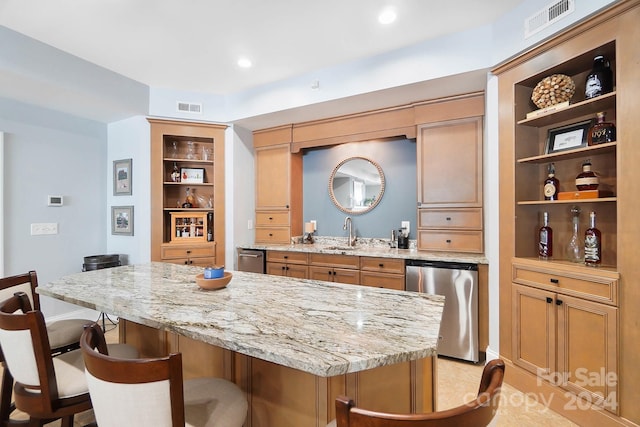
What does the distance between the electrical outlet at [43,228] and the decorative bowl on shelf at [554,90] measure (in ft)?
16.5

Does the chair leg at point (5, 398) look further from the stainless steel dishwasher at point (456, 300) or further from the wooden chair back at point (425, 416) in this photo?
the stainless steel dishwasher at point (456, 300)

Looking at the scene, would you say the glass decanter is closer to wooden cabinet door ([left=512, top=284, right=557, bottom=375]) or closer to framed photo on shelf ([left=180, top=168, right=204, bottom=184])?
wooden cabinet door ([left=512, top=284, right=557, bottom=375])

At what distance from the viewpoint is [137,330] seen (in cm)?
186

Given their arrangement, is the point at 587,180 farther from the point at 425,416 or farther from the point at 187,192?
the point at 187,192

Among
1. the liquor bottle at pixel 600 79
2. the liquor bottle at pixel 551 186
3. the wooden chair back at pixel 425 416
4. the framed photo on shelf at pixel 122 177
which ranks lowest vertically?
the wooden chair back at pixel 425 416

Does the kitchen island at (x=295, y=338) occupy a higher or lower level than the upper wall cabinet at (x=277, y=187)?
lower

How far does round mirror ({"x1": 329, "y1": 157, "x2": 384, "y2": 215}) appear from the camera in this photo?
3695 millimetres

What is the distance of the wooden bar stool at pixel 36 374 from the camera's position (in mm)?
1133

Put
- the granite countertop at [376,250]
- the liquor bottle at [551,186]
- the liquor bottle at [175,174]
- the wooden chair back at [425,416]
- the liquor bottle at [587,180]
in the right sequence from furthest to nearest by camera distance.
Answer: the liquor bottle at [175,174] < the granite countertop at [376,250] < the liquor bottle at [551,186] < the liquor bottle at [587,180] < the wooden chair back at [425,416]

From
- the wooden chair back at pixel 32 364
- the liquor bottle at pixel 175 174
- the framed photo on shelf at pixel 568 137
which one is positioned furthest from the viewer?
the liquor bottle at pixel 175 174

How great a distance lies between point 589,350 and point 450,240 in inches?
53.8

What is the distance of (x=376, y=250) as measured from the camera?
3.33 m

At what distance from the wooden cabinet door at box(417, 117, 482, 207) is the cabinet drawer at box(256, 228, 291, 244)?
1.82m

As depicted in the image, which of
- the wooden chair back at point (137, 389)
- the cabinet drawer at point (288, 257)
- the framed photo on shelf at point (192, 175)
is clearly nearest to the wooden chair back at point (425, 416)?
the wooden chair back at point (137, 389)
